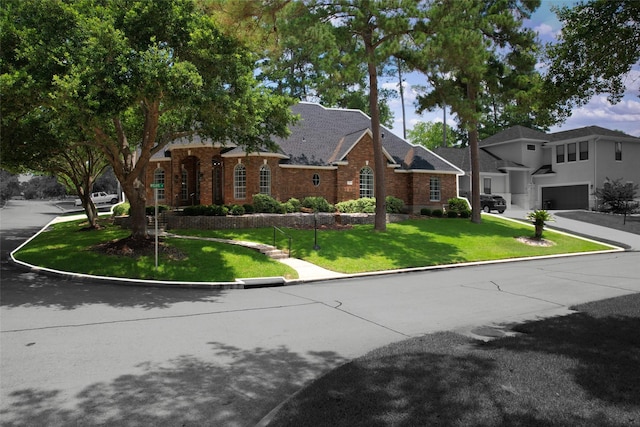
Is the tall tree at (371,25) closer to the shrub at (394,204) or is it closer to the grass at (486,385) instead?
the shrub at (394,204)

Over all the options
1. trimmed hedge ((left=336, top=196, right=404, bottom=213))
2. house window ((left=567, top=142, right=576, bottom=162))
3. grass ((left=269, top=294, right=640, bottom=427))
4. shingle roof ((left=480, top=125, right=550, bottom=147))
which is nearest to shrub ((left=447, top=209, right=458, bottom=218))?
trimmed hedge ((left=336, top=196, right=404, bottom=213))

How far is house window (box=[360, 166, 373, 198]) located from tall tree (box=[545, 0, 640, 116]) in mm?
21149

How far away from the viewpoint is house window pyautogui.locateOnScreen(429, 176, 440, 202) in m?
32.8

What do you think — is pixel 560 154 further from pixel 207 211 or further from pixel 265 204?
pixel 207 211

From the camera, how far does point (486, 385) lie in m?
4.80

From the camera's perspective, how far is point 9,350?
6.88 m

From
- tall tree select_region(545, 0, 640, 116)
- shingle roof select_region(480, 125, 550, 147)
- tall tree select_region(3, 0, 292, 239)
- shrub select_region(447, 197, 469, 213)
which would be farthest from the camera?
shingle roof select_region(480, 125, 550, 147)

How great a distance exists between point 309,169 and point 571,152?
28692 millimetres

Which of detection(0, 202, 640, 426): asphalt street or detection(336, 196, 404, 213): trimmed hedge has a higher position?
detection(336, 196, 404, 213): trimmed hedge

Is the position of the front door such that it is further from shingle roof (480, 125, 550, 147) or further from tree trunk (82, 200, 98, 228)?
shingle roof (480, 125, 550, 147)

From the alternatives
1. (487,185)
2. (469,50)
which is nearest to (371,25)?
(469,50)

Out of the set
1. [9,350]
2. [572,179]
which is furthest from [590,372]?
[572,179]

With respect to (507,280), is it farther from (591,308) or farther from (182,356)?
(182,356)

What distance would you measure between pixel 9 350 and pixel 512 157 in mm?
46781
